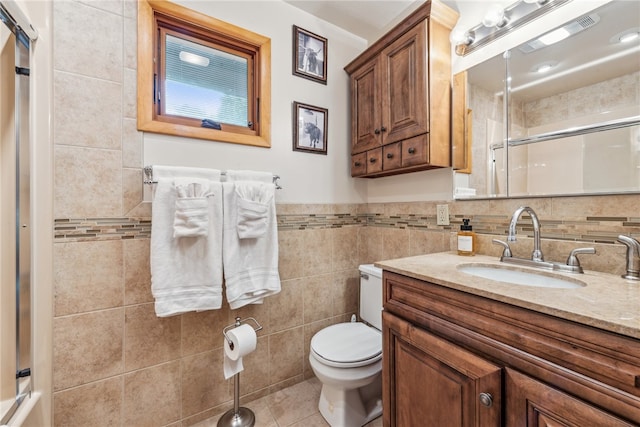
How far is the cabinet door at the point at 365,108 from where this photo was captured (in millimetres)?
1680

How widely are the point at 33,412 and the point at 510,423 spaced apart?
1631 mm

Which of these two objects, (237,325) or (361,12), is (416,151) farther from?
(237,325)

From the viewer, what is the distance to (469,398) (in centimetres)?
78

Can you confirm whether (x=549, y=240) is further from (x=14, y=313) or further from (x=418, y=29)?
(x=14, y=313)

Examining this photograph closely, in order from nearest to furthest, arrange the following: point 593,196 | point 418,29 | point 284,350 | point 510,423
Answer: point 510,423 → point 593,196 → point 418,29 → point 284,350

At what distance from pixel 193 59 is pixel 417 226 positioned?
1629 mm

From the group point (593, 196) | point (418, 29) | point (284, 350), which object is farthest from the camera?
point (284, 350)

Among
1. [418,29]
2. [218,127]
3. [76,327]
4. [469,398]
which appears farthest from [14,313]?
[418,29]

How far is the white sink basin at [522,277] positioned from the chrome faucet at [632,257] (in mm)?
157

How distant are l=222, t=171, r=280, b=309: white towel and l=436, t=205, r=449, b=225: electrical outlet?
94 cm

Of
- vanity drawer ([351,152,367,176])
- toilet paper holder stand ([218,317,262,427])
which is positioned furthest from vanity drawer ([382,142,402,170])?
toilet paper holder stand ([218,317,262,427])

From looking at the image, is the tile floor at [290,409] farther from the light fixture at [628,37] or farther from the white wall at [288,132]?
the light fixture at [628,37]

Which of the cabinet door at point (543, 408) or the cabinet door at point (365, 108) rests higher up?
the cabinet door at point (365, 108)

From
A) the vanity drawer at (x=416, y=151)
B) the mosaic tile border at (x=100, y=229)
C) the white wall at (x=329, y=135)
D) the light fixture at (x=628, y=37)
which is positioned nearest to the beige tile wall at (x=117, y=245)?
the mosaic tile border at (x=100, y=229)
